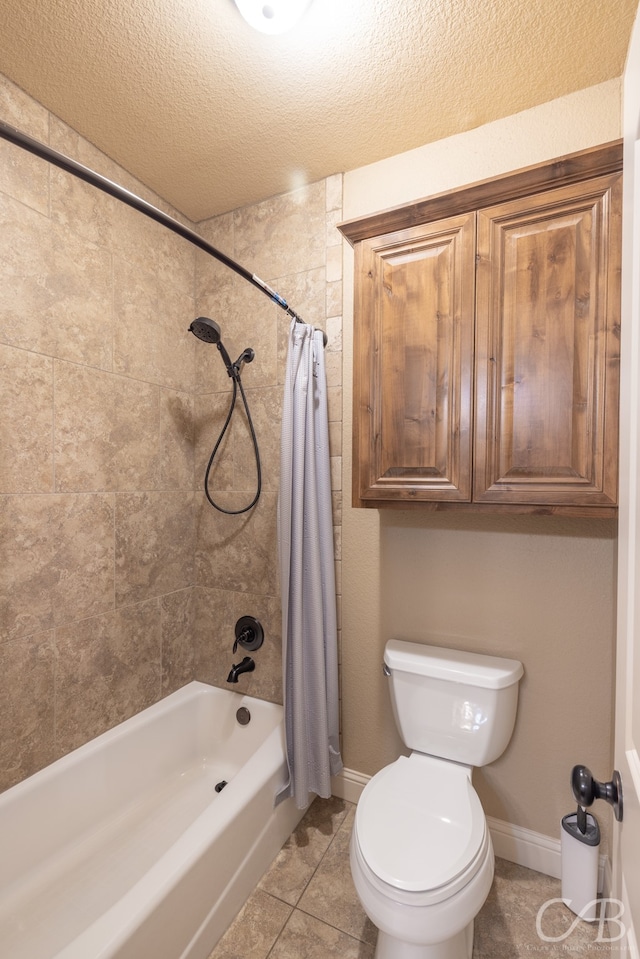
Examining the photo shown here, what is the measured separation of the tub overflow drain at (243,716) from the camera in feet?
6.42

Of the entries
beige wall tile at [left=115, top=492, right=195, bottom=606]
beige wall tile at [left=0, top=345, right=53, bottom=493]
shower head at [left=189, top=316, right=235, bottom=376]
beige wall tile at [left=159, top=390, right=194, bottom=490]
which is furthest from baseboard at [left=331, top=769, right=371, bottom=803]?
shower head at [left=189, top=316, right=235, bottom=376]

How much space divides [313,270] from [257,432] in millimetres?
743

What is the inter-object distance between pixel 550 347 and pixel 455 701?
1.16m

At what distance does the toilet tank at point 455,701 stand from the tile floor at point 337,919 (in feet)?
A: 1.46

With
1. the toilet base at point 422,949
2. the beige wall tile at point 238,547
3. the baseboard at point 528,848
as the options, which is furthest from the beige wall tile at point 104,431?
the baseboard at point 528,848

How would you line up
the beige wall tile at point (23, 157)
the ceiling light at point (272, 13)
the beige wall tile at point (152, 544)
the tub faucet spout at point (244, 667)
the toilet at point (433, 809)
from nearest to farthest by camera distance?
the toilet at point (433, 809), the ceiling light at point (272, 13), the beige wall tile at point (23, 157), the beige wall tile at point (152, 544), the tub faucet spout at point (244, 667)

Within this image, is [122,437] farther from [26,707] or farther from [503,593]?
[503,593]

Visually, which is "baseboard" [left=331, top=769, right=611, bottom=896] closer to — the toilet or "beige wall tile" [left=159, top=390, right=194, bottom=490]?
the toilet

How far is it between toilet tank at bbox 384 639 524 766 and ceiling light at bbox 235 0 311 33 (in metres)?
1.96

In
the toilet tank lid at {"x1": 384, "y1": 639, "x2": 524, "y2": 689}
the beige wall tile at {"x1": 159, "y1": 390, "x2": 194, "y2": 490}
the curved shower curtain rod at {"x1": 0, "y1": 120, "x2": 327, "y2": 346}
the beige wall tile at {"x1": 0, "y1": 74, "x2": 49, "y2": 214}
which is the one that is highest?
the beige wall tile at {"x1": 0, "y1": 74, "x2": 49, "y2": 214}

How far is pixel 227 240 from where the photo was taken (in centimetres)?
206

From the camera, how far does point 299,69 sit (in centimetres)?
136

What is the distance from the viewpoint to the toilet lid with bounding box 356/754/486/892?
1.05 m

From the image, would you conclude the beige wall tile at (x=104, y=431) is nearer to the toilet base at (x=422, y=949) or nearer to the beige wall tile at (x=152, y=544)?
the beige wall tile at (x=152, y=544)
